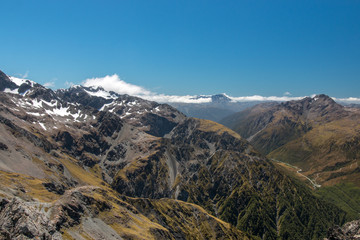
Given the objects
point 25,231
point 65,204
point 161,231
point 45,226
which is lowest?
point 161,231

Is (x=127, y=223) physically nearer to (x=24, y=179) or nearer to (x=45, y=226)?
(x=45, y=226)

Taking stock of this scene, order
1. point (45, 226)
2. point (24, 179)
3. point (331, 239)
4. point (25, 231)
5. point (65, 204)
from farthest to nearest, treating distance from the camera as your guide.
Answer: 1. point (24, 179)
2. point (65, 204)
3. point (331, 239)
4. point (45, 226)
5. point (25, 231)

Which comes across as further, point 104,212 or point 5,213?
point 104,212

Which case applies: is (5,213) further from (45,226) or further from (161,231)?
(161,231)

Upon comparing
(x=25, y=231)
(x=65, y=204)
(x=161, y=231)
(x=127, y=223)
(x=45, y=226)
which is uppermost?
(x=25, y=231)

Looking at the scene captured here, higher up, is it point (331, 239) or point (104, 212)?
point (331, 239)

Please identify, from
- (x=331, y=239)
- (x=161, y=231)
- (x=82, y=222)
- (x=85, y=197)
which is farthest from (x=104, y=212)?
(x=331, y=239)

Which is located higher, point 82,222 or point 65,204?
point 65,204

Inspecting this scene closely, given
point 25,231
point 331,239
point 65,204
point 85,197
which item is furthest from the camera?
point 85,197

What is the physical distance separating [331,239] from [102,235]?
9837 centimetres

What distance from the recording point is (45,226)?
6600 cm

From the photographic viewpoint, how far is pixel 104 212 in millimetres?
141375

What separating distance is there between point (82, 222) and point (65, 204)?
12322 millimetres

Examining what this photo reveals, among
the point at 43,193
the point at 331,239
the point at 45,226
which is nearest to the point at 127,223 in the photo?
the point at 43,193
